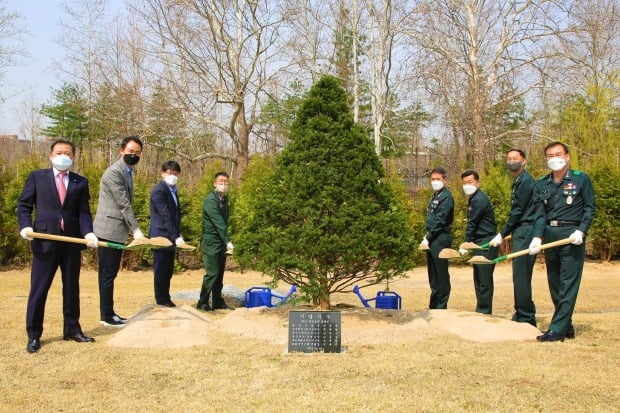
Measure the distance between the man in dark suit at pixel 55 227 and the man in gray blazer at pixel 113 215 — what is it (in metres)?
0.77

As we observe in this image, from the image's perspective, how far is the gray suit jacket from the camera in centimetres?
708

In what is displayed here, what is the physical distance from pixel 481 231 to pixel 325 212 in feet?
8.22

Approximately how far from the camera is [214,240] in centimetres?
829

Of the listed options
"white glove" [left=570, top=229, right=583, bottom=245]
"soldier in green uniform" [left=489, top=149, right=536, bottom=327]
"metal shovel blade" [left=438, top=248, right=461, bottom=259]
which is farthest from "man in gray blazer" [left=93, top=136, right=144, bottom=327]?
"white glove" [left=570, top=229, right=583, bottom=245]

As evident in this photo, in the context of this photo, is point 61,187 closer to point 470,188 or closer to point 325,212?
point 325,212

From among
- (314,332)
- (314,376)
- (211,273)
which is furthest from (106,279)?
(314,376)

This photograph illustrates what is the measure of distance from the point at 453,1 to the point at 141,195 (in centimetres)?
1196

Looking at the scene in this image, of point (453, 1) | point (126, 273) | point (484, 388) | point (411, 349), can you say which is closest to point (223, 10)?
point (453, 1)

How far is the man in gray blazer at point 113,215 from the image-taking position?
7090 mm

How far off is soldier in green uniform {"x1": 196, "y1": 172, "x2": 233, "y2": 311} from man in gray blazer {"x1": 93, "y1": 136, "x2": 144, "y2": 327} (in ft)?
4.00

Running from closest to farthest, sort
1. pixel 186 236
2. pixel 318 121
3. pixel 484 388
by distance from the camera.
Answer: pixel 484 388, pixel 318 121, pixel 186 236

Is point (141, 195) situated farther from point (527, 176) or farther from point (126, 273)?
point (527, 176)

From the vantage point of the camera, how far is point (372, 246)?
246 inches

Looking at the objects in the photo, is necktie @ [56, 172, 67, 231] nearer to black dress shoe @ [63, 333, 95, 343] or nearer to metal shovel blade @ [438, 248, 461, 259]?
black dress shoe @ [63, 333, 95, 343]
